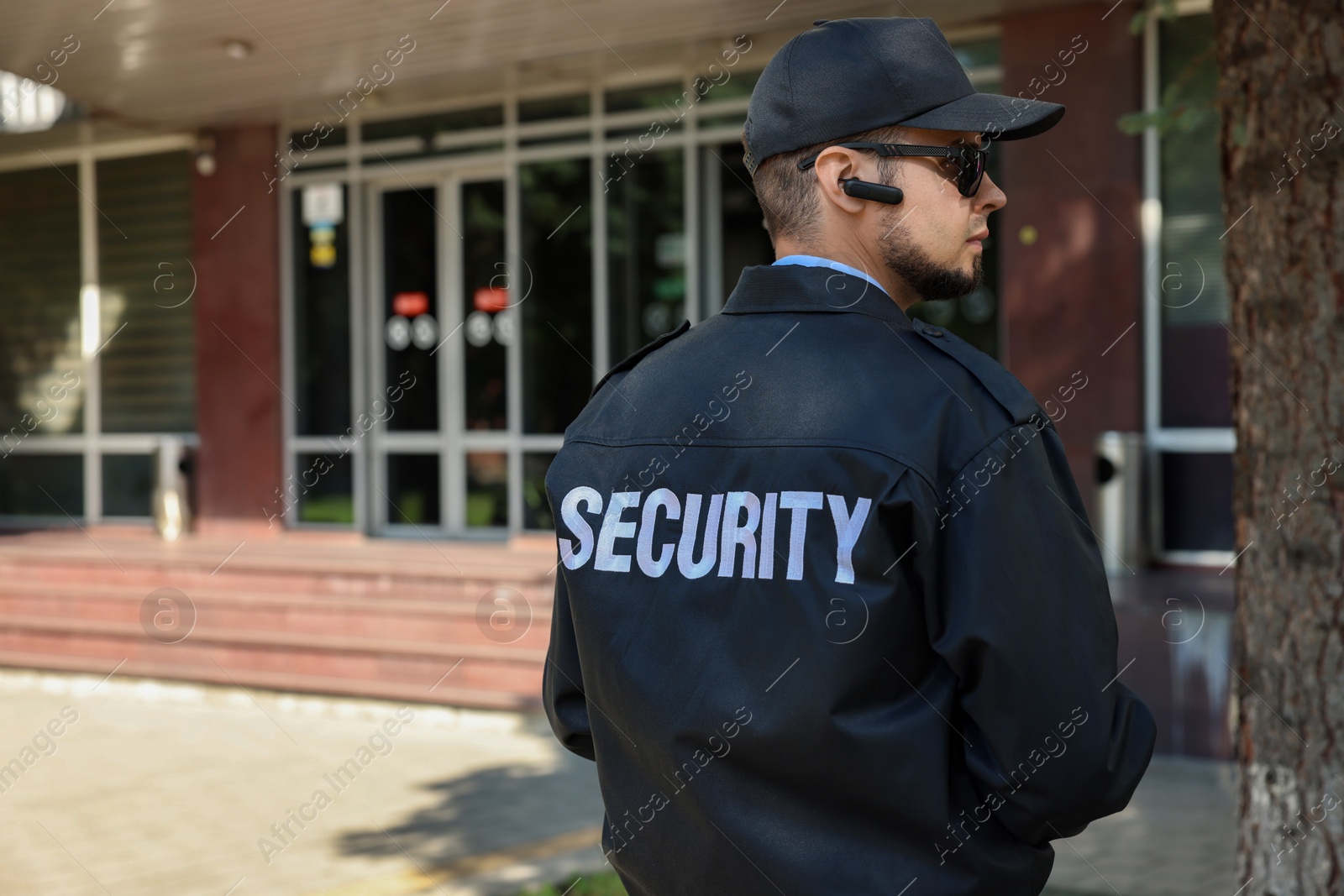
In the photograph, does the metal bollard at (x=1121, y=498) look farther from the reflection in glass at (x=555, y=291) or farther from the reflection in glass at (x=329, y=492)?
the reflection in glass at (x=329, y=492)

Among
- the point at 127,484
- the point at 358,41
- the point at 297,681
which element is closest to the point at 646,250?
the point at 358,41

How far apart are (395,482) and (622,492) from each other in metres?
10.2

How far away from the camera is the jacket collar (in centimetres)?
163

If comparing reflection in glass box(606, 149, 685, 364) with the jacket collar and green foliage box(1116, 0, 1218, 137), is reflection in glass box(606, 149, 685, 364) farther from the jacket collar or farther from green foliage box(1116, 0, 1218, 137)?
the jacket collar

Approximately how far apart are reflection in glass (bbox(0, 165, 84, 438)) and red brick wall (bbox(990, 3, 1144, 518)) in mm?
9256

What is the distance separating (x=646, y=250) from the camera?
34.1ft

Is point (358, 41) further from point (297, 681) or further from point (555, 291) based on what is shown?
point (297, 681)

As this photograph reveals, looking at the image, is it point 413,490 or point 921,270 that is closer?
point 921,270

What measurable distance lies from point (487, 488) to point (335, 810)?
528cm

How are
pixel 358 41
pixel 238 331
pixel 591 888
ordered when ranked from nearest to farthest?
1. pixel 591 888
2. pixel 358 41
3. pixel 238 331

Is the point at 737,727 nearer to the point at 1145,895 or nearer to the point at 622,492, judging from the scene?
the point at 622,492

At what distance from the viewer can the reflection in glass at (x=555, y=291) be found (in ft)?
34.7

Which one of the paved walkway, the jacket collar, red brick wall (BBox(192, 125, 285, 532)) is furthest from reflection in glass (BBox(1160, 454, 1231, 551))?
red brick wall (BBox(192, 125, 285, 532))

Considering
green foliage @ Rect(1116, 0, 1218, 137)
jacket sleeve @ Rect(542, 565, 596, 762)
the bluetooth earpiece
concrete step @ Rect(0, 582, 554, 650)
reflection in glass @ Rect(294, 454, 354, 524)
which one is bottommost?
concrete step @ Rect(0, 582, 554, 650)
